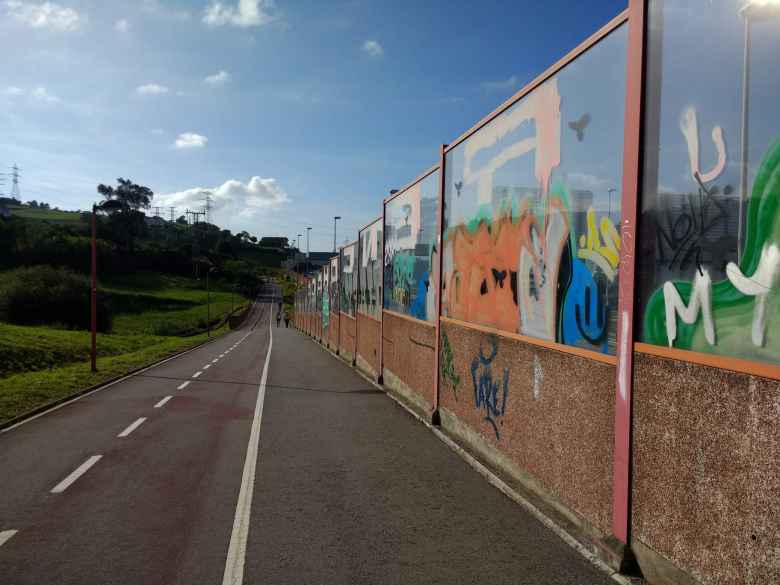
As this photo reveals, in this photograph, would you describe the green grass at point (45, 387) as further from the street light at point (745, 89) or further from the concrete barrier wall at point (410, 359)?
the street light at point (745, 89)

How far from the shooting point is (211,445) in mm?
9742

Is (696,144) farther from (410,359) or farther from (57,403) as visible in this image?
(57,403)

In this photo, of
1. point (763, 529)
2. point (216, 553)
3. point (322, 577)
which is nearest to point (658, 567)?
point (763, 529)

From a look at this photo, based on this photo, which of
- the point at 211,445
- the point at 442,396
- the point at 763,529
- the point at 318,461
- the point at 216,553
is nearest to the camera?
the point at 763,529

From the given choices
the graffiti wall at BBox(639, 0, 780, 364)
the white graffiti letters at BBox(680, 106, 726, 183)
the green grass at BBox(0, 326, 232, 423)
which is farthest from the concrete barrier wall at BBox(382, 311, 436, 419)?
the green grass at BBox(0, 326, 232, 423)

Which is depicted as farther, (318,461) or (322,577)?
(318,461)

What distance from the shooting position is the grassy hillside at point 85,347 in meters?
17.4

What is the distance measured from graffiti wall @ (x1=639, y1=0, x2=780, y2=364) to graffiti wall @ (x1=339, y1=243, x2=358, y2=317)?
1897cm

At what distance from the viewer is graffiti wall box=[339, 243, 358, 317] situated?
24291 mm

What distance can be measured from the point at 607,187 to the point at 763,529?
305cm

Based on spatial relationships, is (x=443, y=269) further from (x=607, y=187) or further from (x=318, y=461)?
(x=607, y=187)

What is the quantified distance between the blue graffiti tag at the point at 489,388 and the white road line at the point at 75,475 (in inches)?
206

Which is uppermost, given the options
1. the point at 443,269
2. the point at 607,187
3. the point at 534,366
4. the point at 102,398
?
the point at 607,187

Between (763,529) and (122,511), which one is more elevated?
(763,529)
